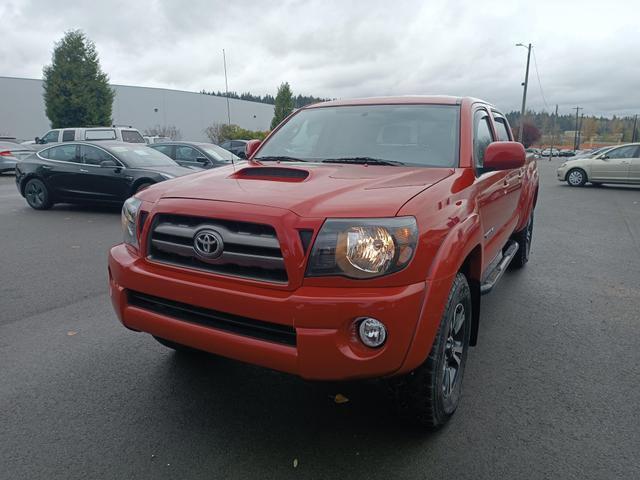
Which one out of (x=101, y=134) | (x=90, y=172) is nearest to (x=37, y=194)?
(x=90, y=172)

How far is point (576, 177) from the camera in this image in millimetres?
19328

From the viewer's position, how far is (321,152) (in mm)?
3572

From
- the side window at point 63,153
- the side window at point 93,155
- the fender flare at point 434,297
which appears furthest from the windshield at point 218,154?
the fender flare at point 434,297

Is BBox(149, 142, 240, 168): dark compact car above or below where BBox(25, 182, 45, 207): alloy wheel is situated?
above

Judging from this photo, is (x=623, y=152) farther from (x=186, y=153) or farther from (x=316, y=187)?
(x=316, y=187)

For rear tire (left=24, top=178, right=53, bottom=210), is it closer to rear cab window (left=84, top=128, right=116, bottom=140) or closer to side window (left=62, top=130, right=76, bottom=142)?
rear cab window (left=84, top=128, right=116, bottom=140)

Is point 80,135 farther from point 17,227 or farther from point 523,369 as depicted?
point 523,369

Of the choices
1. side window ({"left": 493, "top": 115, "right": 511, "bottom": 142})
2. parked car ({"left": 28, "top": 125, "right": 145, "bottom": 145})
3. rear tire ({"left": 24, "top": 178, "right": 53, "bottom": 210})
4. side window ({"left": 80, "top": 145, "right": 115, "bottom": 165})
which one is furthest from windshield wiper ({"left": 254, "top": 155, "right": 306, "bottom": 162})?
parked car ({"left": 28, "top": 125, "right": 145, "bottom": 145})

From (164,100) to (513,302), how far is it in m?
52.4

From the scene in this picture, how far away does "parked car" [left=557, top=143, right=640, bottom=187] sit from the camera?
17.5 meters

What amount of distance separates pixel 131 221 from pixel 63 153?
9344 millimetres

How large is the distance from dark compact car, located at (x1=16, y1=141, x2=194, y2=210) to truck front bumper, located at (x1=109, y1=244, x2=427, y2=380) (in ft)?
26.3

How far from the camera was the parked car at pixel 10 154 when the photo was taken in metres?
20.1

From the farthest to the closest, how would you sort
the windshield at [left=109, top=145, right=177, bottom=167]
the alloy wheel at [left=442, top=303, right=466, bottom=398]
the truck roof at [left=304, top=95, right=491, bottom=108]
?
the windshield at [left=109, top=145, right=177, bottom=167]
the truck roof at [left=304, top=95, right=491, bottom=108]
the alloy wheel at [left=442, top=303, right=466, bottom=398]
